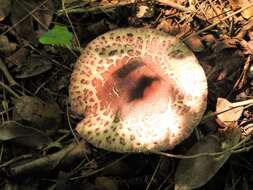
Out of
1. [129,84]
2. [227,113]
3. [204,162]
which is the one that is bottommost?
[204,162]

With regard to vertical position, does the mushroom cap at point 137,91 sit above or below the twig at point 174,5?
below

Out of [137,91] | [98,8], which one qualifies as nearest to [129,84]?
[137,91]

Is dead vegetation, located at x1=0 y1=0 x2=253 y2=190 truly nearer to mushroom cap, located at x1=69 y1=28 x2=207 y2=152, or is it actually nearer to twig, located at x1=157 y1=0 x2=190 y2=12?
twig, located at x1=157 y1=0 x2=190 y2=12

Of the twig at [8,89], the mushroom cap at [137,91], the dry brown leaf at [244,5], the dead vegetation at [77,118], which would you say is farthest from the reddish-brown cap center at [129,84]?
the dry brown leaf at [244,5]

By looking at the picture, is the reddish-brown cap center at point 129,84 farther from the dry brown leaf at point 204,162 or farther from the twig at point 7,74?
the twig at point 7,74

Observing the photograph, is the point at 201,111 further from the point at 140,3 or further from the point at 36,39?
the point at 36,39

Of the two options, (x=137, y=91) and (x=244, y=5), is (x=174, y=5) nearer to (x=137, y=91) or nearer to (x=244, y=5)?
(x=244, y=5)

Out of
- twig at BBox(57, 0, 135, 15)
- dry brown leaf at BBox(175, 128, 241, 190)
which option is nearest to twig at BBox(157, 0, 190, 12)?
twig at BBox(57, 0, 135, 15)
